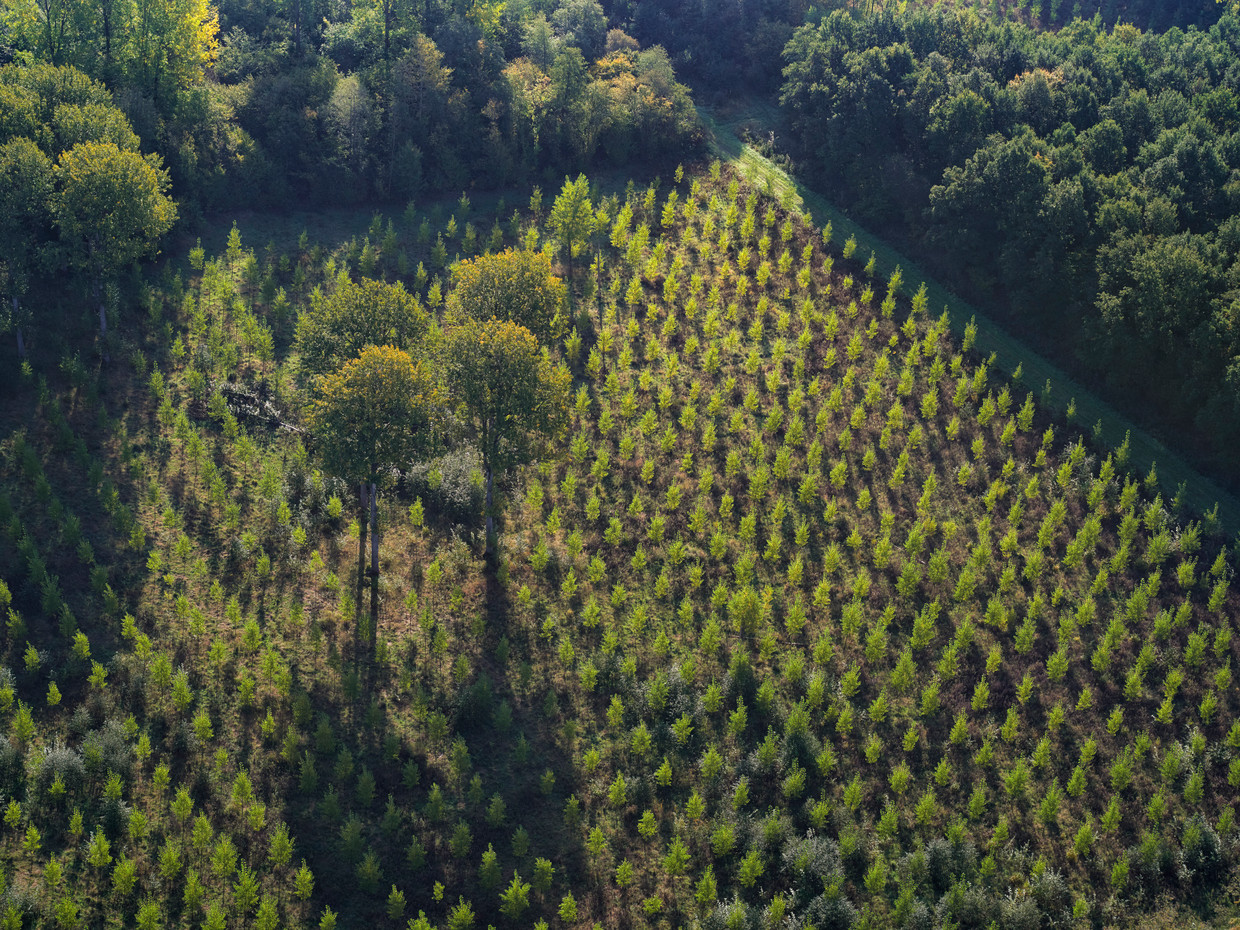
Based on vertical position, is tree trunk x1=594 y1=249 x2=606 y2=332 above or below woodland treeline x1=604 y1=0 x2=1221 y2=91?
below

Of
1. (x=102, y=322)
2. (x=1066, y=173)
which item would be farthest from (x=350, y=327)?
(x=1066, y=173)

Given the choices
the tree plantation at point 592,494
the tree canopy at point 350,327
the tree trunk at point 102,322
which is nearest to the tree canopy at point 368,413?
the tree plantation at point 592,494

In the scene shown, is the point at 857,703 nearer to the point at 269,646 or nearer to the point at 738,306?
the point at 269,646

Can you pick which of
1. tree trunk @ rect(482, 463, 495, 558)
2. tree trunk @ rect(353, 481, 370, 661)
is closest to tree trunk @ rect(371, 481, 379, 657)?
tree trunk @ rect(353, 481, 370, 661)

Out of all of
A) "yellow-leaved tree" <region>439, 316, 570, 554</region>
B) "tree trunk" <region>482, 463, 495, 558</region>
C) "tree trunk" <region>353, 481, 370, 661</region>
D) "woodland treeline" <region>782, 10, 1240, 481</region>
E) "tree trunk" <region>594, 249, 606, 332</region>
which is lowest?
"tree trunk" <region>353, 481, 370, 661</region>

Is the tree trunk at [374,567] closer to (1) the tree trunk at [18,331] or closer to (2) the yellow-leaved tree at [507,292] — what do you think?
(2) the yellow-leaved tree at [507,292]

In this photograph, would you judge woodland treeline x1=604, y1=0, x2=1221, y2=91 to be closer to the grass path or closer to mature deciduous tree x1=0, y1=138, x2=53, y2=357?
the grass path
